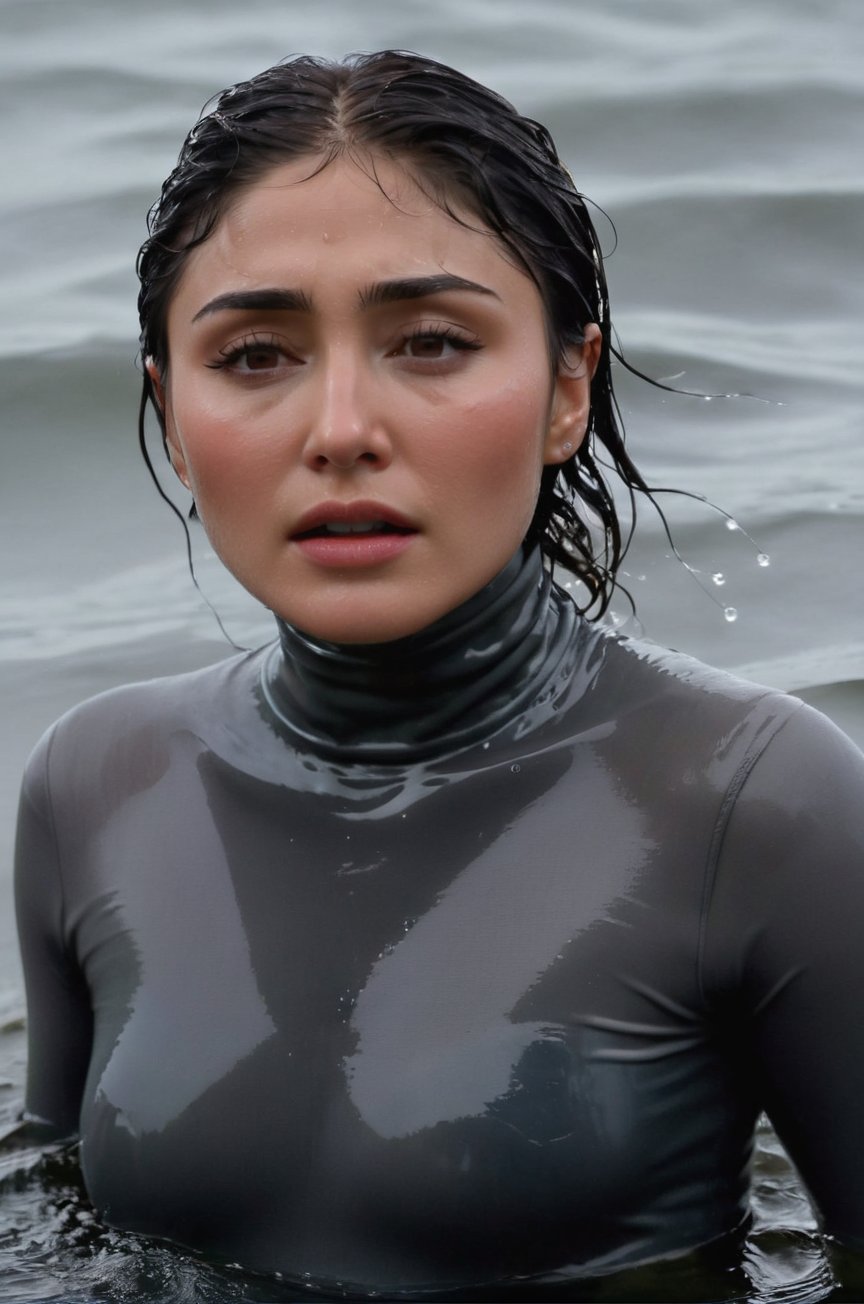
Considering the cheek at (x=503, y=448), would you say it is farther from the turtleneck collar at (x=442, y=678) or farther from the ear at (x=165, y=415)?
the ear at (x=165, y=415)

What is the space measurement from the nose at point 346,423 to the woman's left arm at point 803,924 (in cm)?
46

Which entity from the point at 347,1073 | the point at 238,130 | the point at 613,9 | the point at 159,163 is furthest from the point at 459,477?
the point at 613,9

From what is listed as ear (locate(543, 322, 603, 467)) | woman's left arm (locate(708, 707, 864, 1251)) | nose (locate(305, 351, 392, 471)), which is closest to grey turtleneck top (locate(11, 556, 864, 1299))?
woman's left arm (locate(708, 707, 864, 1251))

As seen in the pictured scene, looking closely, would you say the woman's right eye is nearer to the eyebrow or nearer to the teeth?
the eyebrow

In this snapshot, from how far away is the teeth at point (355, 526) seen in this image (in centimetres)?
194

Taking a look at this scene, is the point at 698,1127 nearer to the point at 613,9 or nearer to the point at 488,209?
the point at 488,209

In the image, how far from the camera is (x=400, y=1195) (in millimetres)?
1926

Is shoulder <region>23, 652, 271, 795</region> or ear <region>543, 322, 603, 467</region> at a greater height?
ear <region>543, 322, 603, 467</region>

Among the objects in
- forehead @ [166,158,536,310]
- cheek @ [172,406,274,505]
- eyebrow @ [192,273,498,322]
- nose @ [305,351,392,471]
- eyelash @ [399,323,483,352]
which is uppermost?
forehead @ [166,158,536,310]

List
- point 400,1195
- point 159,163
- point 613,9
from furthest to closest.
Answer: point 613,9 < point 159,163 < point 400,1195

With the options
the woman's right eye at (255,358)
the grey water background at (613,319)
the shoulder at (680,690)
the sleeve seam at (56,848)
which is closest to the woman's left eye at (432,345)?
the woman's right eye at (255,358)

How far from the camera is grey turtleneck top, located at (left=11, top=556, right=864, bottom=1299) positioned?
6.31ft

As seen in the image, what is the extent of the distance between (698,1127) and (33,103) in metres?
6.35

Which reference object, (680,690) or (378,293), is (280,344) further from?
(680,690)
